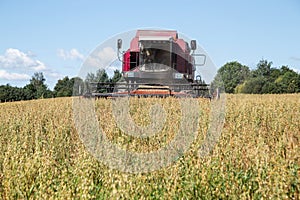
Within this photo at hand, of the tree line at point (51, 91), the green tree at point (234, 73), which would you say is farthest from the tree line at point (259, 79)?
the tree line at point (51, 91)

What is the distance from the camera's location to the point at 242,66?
9725cm

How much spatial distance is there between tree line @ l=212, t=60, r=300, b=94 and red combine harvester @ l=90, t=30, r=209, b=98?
33.2m

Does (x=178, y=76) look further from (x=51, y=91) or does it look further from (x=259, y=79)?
(x=259, y=79)

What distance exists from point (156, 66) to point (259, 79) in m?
48.8

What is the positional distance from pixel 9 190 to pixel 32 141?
2096 mm

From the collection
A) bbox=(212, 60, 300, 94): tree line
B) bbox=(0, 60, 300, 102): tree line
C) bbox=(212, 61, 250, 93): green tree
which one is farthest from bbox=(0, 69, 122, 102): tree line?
bbox=(212, 61, 250, 93): green tree

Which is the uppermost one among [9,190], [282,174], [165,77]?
[165,77]

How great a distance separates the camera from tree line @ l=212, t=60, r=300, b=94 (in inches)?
1857

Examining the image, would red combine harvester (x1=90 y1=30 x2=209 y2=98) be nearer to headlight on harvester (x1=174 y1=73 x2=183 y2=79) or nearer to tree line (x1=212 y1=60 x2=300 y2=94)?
headlight on harvester (x1=174 y1=73 x2=183 y2=79)

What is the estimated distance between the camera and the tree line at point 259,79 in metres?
47.2

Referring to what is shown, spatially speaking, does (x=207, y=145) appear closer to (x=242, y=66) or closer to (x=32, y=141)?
(x=32, y=141)

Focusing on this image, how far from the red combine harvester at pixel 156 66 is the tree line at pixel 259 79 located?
3317cm

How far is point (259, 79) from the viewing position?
59094 millimetres

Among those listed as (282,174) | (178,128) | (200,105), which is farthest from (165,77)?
(282,174)
